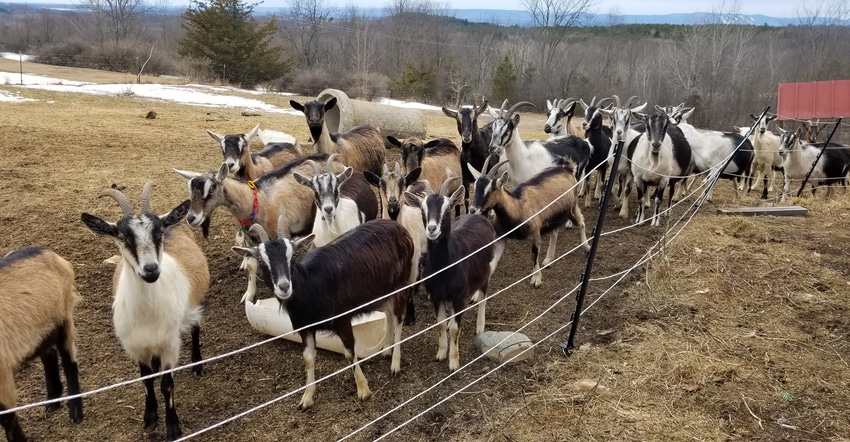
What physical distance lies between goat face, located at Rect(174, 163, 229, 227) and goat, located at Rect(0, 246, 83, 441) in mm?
1442

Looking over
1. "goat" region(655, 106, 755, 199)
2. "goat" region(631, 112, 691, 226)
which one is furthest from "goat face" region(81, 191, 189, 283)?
"goat" region(655, 106, 755, 199)

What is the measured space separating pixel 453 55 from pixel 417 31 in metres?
7.70

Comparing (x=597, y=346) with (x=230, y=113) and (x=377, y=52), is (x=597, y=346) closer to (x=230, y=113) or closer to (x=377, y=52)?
(x=230, y=113)

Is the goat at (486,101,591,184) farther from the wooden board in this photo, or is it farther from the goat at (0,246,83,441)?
the goat at (0,246,83,441)

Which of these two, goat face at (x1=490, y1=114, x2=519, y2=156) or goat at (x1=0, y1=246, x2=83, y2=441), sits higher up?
goat face at (x1=490, y1=114, x2=519, y2=156)

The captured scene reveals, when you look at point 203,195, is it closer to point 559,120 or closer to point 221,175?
point 221,175

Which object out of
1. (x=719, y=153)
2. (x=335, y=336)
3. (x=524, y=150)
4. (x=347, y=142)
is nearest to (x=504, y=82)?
(x=719, y=153)

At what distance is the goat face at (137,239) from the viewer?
3711mm

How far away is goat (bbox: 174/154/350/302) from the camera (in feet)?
19.0

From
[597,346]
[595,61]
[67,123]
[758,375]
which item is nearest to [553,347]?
[597,346]

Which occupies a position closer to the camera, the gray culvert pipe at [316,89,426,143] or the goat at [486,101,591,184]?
the goat at [486,101,591,184]

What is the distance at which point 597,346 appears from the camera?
16.7ft

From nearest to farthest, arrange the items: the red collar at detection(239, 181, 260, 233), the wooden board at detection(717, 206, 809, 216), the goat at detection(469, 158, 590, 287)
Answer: the goat at detection(469, 158, 590, 287) → the red collar at detection(239, 181, 260, 233) → the wooden board at detection(717, 206, 809, 216)

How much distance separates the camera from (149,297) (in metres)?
3.92
